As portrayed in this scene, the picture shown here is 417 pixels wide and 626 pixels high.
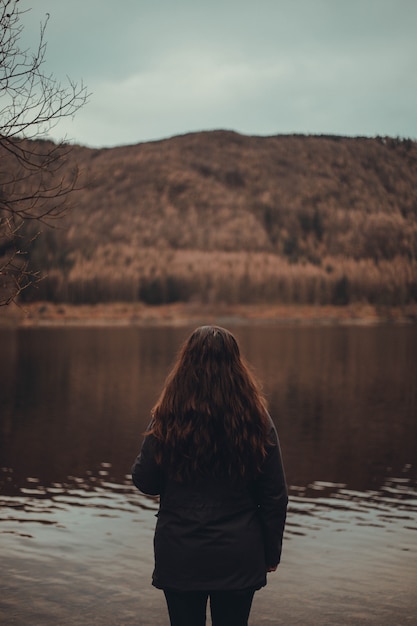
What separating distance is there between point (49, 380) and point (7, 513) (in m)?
34.3

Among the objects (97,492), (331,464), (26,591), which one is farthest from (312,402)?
(26,591)

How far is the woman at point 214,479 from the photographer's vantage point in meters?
4.31

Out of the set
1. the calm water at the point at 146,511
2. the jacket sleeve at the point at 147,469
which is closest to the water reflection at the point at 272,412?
the calm water at the point at 146,511

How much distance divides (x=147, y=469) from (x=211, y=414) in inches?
19.3

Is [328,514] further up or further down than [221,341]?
further down

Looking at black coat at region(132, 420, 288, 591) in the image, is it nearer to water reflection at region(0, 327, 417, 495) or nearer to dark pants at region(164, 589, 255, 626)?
dark pants at region(164, 589, 255, 626)

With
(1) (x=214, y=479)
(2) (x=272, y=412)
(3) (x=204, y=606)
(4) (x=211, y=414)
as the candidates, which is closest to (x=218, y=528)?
(1) (x=214, y=479)

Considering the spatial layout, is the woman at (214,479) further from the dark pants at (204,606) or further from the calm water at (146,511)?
the calm water at (146,511)

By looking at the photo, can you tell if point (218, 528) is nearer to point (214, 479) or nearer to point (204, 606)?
point (214, 479)

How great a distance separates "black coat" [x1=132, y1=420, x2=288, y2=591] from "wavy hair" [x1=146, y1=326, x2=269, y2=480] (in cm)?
8

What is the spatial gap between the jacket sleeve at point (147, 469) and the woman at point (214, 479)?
0.02m

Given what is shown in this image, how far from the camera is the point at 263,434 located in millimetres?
4336

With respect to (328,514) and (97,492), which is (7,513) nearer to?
(97,492)

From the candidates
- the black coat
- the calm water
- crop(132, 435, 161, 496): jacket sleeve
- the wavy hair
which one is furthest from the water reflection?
the wavy hair
